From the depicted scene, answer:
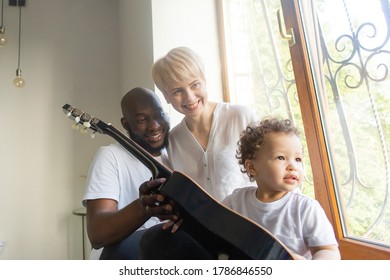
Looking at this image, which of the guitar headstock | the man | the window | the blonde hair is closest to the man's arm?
the man

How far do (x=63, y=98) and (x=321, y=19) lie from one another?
Answer: 4.92 ft

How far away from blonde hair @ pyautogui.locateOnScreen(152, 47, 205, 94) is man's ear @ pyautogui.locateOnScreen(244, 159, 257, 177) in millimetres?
292

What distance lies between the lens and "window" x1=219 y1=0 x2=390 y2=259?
0.78 metres

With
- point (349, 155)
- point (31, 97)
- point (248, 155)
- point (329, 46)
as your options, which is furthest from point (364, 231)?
point (31, 97)

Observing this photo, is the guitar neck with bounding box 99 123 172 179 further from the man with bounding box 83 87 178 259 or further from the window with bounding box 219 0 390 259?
the window with bounding box 219 0 390 259

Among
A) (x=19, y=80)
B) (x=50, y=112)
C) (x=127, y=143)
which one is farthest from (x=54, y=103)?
(x=127, y=143)

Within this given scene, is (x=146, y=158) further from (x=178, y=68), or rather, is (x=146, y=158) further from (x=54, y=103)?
(x=54, y=103)

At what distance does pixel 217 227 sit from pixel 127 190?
0.39 m

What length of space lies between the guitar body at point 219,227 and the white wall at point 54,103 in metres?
1.15

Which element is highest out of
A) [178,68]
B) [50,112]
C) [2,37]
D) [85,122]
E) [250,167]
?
[2,37]

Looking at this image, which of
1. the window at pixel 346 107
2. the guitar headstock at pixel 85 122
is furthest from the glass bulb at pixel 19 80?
the window at pixel 346 107

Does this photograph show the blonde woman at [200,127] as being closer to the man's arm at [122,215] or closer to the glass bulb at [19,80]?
the man's arm at [122,215]

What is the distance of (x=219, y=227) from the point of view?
0.55 metres

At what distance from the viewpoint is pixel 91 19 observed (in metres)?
1.97
